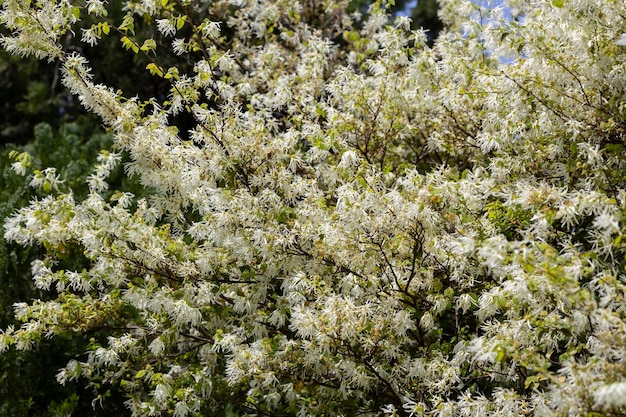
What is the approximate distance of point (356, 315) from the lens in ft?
10.8

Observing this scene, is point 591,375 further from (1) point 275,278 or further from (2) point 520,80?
(1) point 275,278

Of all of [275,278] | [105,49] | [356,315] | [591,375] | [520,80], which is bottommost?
[591,375]

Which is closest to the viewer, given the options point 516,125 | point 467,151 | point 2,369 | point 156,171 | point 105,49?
point 516,125

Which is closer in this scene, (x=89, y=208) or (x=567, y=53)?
(x=567, y=53)

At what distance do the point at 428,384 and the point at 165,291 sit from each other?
142 centimetres

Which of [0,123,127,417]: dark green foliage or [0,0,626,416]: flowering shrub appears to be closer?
[0,0,626,416]: flowering shrub

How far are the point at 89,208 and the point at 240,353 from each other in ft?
3.67

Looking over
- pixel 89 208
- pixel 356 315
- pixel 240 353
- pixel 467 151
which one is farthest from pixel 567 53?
pixel 89 208

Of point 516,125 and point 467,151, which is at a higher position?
point 467,151

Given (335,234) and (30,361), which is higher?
(335,234)

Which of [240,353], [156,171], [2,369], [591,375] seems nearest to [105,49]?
[2,369]

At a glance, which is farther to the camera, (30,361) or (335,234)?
(30,361)

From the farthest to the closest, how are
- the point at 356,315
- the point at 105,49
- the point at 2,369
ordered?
the point at 105,49
the point at 2,369
the point at 356,315

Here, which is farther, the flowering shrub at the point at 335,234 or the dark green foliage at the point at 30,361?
the dark green foliage at the point at 30,361
